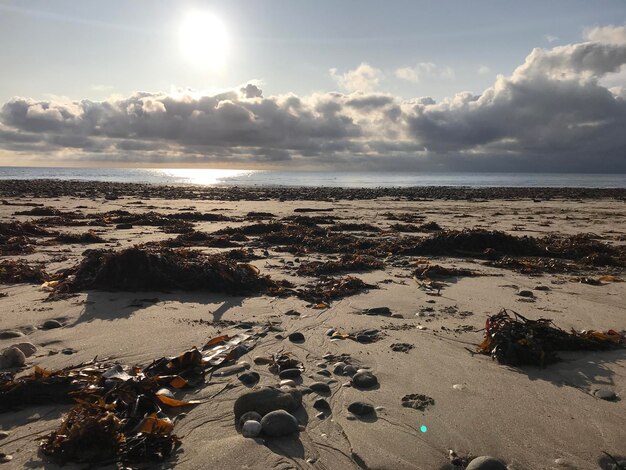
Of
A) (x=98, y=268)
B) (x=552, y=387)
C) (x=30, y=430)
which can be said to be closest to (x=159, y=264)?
(x=98, y=268)

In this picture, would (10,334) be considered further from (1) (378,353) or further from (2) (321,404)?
(1) (378,353)

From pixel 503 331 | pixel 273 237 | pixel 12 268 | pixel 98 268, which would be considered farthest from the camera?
pixel 273 237

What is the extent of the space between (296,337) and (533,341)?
226 cm

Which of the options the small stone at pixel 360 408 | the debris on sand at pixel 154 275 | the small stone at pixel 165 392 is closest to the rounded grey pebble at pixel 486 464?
the small stone at pixel 360 408

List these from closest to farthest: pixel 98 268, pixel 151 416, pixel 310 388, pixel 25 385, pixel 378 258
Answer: pixel 151 416, pixel 25 385, pixel 310 388, pixel 98 268, pixel 378 258

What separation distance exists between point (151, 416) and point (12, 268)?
554cm

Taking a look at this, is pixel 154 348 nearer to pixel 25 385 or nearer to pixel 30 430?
pixel 25 385

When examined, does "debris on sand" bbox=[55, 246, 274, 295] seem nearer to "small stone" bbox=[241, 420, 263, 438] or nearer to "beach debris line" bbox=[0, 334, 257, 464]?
"beach debris line" bbox=[0, 334, 257, 464]

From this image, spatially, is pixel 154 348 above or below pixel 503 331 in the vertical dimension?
below

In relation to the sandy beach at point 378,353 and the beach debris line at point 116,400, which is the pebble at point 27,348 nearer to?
the sandy beach at point 378,353

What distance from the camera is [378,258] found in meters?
Answer: 9.12

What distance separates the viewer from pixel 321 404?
10.3ft

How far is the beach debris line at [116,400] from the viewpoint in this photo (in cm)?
254

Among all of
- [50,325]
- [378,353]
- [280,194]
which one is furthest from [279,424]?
[280,194]
